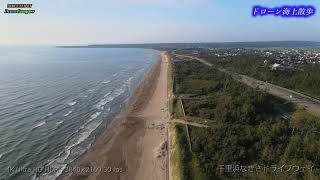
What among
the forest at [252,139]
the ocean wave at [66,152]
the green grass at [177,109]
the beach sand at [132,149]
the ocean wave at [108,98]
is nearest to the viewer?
the forest at [252,139]

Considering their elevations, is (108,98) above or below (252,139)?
below

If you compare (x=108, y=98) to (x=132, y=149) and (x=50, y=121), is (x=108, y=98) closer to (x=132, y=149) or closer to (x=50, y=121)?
(x=50, y=121)

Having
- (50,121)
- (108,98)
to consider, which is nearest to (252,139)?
(50,121)

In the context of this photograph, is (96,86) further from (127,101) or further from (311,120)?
(311,120)

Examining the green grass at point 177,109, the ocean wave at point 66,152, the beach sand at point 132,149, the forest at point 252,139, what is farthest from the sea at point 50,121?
the forest at point 252,139

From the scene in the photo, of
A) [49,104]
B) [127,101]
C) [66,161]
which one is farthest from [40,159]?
[127,101]

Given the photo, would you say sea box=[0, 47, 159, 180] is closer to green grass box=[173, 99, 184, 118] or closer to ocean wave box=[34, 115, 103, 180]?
ocean wave box=[34, 115, 103, 180]

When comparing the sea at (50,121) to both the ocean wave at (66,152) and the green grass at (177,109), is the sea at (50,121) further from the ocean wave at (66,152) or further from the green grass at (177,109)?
the green grass at (177,109)
